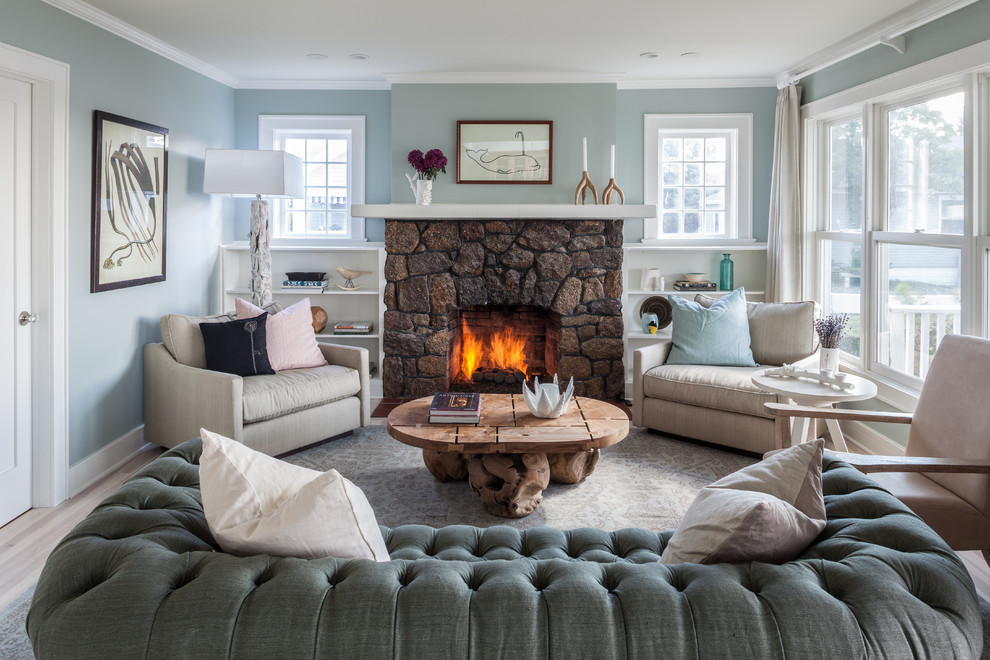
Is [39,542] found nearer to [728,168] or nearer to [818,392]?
[818,392]

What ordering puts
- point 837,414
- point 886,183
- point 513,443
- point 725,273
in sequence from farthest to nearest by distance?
point 725,273 → point 886,183 → point 513,443 → point 837,414

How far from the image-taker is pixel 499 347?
245 inches

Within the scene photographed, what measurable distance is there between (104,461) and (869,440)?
14.4 feet

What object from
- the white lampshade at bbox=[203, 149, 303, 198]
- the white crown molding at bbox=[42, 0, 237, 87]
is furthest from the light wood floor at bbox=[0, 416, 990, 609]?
the white crown molding at bbox=[42, 0, 237, 87]

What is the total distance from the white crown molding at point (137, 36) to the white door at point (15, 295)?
55 cm

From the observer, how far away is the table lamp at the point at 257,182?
5012 millimetres

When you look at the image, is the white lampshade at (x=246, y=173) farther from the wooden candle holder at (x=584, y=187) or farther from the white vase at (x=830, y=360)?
the white vase at (x=830, y=360)

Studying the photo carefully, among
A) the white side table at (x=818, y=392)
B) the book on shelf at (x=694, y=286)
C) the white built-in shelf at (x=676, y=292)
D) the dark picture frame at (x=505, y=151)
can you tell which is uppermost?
the dark picture frame at (x=505, y=151)

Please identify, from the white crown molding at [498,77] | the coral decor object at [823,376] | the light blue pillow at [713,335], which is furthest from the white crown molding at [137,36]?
the coral decor object at [823,376]

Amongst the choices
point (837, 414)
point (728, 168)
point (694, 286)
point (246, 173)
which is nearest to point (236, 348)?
point (246, 173)

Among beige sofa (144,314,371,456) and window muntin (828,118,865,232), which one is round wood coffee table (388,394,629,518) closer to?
beige sofa (144,314,371,456)

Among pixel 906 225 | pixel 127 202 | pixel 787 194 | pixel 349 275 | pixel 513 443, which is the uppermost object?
pixel 787 194

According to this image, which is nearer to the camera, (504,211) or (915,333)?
(915,333)

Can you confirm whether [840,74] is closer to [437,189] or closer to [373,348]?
[437,189]
